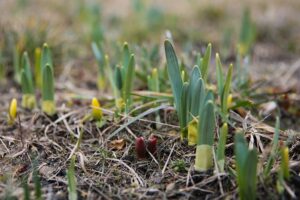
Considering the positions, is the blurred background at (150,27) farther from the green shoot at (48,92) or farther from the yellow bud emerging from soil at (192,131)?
the yellow bud emerging from soil at (192,131)

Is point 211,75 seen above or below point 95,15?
below

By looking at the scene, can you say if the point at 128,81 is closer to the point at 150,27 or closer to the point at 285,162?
the point at 285,162

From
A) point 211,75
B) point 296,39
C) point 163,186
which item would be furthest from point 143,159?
point 296,39

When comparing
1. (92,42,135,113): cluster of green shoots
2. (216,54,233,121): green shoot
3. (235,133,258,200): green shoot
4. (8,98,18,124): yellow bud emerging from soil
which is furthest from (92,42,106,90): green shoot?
(235,133,258,200): green shoot

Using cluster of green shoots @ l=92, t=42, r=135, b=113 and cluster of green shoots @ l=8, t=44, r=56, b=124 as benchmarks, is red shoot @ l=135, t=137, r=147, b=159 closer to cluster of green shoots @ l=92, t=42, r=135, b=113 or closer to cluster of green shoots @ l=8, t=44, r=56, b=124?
cluster of green shoots @ l=92, t=42, r=135, b=113

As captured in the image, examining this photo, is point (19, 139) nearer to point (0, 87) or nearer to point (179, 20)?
point (0, 87)

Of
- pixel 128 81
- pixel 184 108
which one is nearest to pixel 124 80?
pixel 128 81
